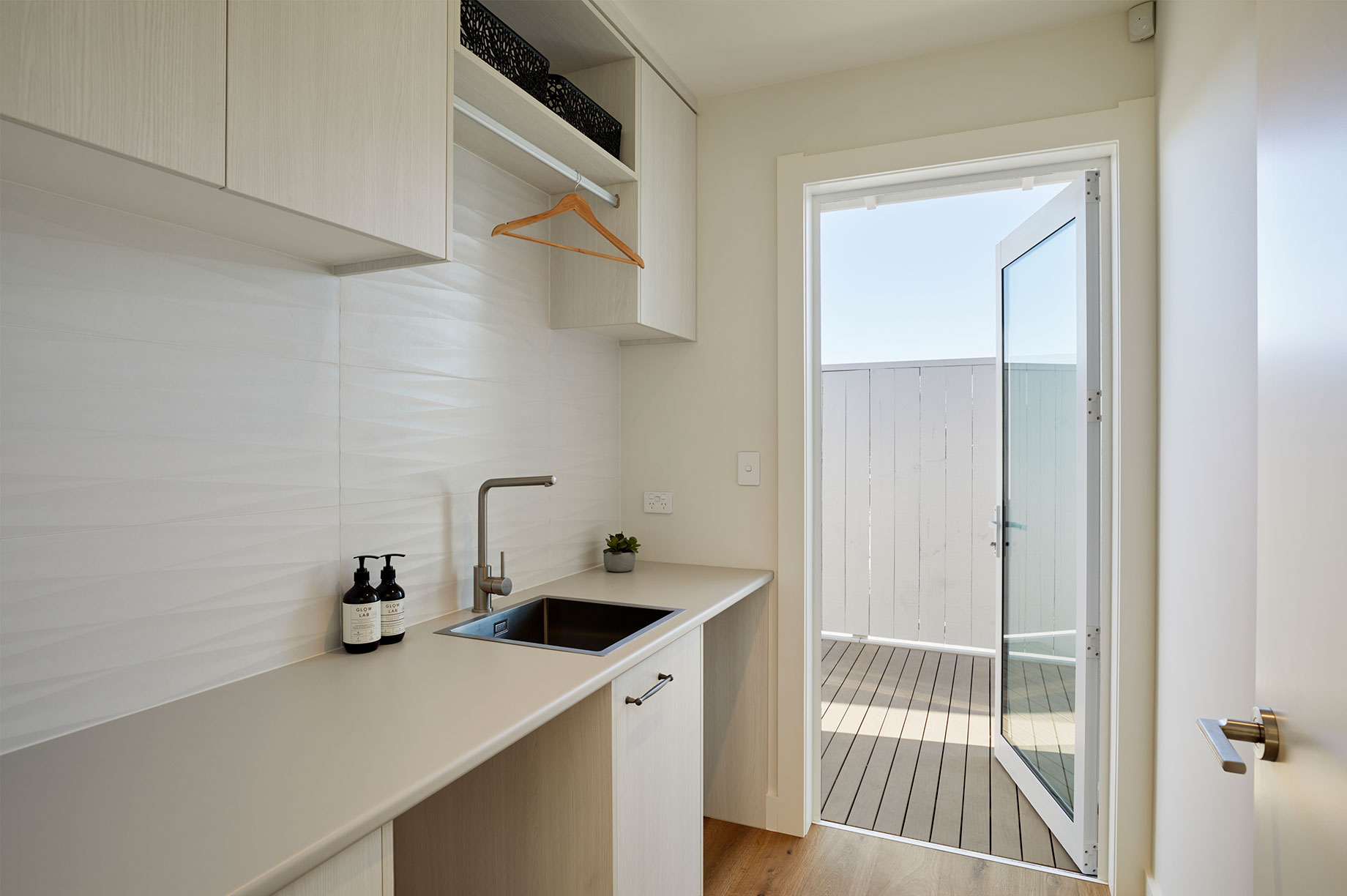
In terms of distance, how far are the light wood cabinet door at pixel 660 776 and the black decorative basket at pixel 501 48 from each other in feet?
4.36

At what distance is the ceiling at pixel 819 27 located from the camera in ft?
6.20

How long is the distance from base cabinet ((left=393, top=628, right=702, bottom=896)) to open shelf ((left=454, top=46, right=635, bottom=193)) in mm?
1243

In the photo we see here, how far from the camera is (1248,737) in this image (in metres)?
0.78

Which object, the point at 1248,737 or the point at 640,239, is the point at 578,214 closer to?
the point at 640,239

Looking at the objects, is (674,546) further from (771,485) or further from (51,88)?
(51,88)

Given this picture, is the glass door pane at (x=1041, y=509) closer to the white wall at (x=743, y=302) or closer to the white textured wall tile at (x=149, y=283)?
the white wall at (x=743, y=302)

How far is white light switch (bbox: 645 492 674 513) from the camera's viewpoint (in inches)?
96.1

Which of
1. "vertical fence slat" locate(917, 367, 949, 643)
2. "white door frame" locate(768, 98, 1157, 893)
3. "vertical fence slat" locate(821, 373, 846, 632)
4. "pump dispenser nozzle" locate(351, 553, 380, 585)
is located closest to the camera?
"pump dispenser nozzle" locate(351, 553, 380, 585)

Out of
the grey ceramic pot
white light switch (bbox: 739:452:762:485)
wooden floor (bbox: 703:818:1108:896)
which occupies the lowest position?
wooden floor (bbox: 703:818:1108:896)

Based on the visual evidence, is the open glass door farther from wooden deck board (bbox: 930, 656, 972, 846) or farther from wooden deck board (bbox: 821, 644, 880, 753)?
wooden deck board (bbox: 821, 644, 880, 753)

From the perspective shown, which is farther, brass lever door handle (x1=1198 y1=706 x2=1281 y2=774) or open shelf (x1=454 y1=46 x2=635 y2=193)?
open shelf (x1=454 y1=46 x2=635 y2=193)

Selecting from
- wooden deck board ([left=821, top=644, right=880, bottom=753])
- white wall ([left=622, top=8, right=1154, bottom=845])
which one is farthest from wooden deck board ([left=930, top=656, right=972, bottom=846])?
white wall ([left=622, top=8, right=1154, bottom=845])

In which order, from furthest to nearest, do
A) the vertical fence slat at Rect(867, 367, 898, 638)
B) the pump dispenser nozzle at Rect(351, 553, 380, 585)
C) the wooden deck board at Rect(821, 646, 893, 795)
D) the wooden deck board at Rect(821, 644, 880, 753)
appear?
the vertical fence slat at Rect(867, 367, 898, 638) → the wooden deck board at Rect(821, 644, 880, 753) → the wooden deck board at Rect(821, 646, 893, 795) → the pump dispenser nozzle at Rect(351, 553, 380, 585)

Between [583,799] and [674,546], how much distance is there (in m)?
1.17
